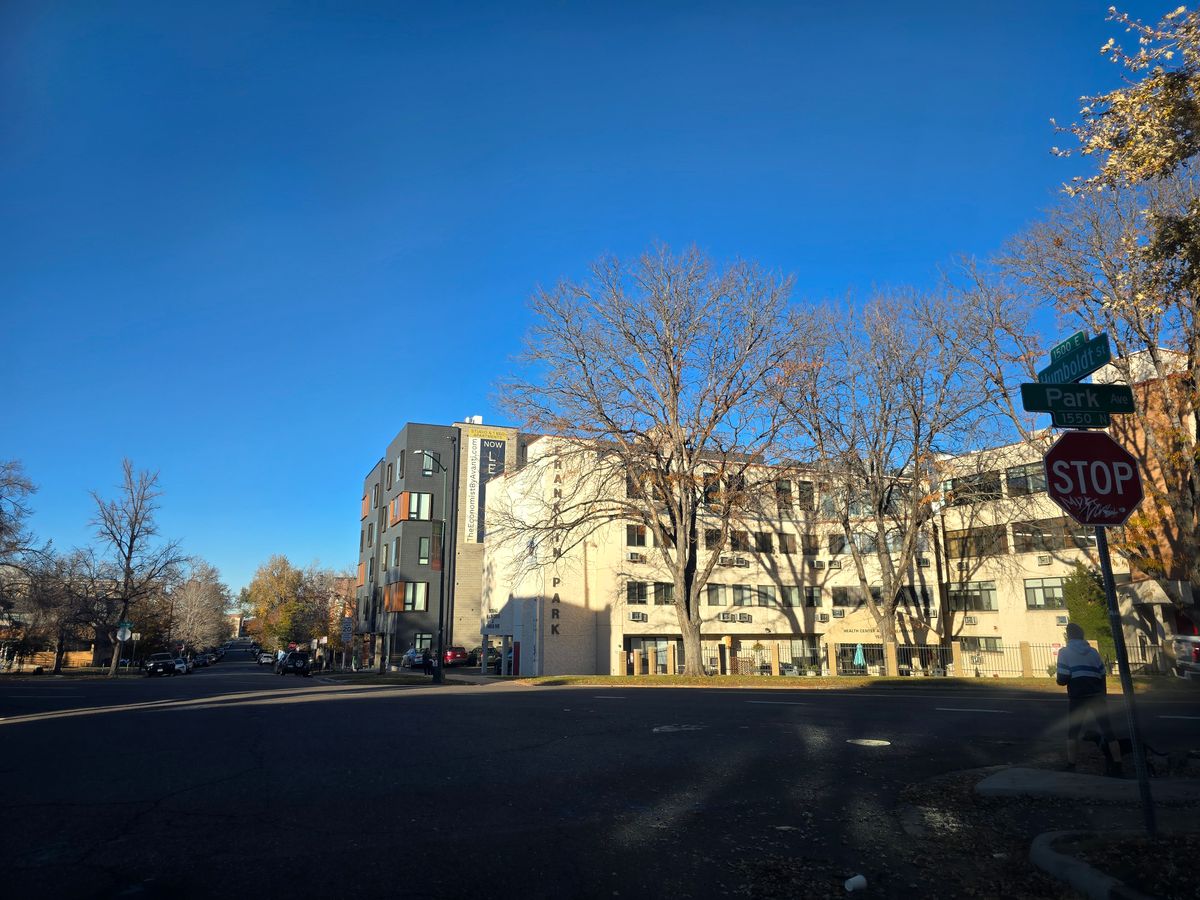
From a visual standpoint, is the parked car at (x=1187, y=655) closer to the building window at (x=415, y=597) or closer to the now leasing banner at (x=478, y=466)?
the building window at (x=415, y=597)

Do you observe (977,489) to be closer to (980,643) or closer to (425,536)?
(980,643)

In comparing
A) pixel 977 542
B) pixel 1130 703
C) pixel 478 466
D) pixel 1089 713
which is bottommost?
pixel 1089 713

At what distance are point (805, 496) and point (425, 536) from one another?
4293 cm

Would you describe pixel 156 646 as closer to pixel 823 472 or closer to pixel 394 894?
pixel 823 472

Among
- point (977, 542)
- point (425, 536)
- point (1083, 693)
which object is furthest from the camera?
point (425, 536)

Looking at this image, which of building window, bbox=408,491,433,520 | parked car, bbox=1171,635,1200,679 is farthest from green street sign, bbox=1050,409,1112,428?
building window, bbox=408,491,433,520

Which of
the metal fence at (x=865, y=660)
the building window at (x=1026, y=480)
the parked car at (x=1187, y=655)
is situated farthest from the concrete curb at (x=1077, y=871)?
the metal fence at (x=865, y=660)

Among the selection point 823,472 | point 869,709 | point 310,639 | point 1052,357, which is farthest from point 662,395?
point 310,639

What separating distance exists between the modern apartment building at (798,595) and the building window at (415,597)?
14163 millimetres

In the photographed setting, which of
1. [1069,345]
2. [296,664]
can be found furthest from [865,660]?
[1069,345]

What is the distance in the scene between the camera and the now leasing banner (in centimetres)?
7119

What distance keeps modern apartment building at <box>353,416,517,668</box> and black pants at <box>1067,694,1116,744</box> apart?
56315mm

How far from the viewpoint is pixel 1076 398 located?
654cm

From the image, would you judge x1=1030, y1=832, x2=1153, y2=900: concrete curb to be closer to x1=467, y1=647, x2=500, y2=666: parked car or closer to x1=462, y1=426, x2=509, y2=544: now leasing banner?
x1=467, y1=647, x2=500, y2=666: parked car
